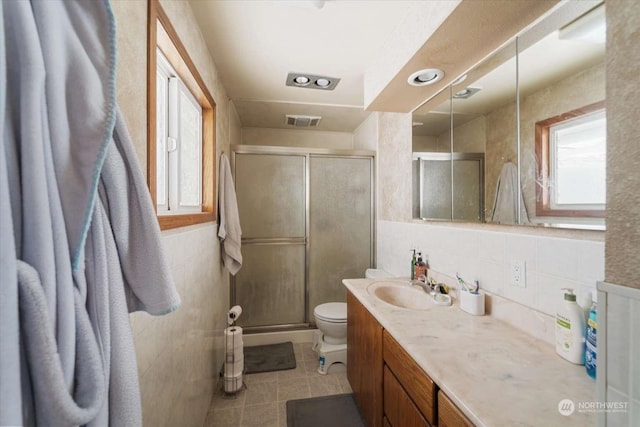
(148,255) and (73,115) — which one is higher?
(73,115)

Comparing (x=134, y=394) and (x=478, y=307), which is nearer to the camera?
(x=134, y=394)

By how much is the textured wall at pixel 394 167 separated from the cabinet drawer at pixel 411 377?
1100mm

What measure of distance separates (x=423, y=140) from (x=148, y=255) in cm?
169

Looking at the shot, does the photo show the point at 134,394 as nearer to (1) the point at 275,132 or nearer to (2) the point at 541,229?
(2) the point at 541,229

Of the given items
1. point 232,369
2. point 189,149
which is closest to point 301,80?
point 189,149

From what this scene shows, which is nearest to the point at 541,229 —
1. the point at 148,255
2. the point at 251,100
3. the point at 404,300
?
the point at 404,300

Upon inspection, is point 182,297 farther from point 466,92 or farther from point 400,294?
point 466,92

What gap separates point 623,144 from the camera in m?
0.41

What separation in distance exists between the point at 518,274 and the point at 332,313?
4.69 feet

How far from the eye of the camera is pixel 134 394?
49 centimetres

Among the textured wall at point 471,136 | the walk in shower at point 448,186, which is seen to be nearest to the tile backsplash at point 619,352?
the walk in shower at point 448,186

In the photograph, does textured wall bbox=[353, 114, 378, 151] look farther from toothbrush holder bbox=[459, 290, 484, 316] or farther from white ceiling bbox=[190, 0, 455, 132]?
toothbrush holder bbox=[459, 290, 484, 316]

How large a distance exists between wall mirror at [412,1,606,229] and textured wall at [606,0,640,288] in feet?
1.68

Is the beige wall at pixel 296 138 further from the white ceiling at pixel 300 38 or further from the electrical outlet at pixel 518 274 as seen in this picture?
the electrical outlet at pixel 518 274
